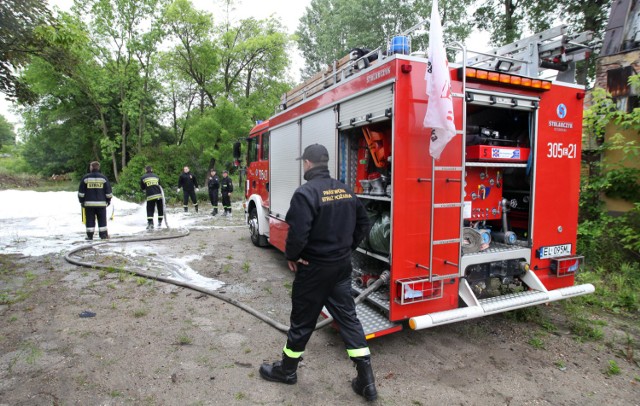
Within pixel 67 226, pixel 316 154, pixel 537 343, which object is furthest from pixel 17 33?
pixel 537 343

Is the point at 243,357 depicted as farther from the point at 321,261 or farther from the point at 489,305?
the point at 489,305

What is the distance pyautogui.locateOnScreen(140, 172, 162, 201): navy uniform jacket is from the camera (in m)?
9.96

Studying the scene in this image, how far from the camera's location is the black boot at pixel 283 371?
2912mm

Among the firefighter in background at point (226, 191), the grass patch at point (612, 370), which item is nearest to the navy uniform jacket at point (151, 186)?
the firefighter in background at point (226, 191)

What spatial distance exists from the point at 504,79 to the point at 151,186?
9.12 m

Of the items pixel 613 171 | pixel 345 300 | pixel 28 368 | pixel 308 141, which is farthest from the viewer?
pixel 613 171

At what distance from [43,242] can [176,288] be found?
15.9ft

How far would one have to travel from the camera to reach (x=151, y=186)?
1004 cm

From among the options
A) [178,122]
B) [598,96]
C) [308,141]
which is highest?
[178,122]

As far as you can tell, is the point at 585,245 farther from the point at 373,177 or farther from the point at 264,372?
the point at 264,372

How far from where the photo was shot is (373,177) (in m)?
3.92

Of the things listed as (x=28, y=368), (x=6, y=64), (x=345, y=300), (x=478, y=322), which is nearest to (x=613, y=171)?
(x=478, y=322)

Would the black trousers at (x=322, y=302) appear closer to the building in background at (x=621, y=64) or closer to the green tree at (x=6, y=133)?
the building in background at (x=621, y=64)

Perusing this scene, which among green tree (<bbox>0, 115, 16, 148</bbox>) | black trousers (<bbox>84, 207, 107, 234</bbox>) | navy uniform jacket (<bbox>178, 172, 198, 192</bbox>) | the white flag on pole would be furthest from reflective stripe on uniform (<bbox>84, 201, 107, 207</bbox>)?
green tree (<bbox>0, 115, 16, 148</bbox>)
